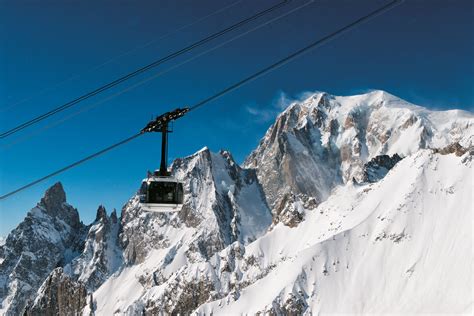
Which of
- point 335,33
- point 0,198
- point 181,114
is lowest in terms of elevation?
point 0,198

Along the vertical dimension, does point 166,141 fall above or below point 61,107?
below

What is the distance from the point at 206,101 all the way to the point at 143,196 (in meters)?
7.73

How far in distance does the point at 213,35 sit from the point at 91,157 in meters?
9.17

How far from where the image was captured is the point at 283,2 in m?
32.2

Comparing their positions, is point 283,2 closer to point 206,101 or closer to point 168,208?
point 206,101

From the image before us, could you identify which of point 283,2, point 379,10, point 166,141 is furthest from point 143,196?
point 379,10

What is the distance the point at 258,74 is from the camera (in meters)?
28.5

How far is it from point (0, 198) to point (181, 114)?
27.9 ft

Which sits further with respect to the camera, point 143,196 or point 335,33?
point 143,196

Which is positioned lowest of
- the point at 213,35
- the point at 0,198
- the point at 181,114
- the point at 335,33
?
the point at 0,198

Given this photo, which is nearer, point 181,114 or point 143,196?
point 181,114

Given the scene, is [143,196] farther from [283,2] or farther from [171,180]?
[283,2]

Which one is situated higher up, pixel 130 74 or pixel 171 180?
pixel 130 74

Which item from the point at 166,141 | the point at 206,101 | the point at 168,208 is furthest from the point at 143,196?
the point at 206,101
